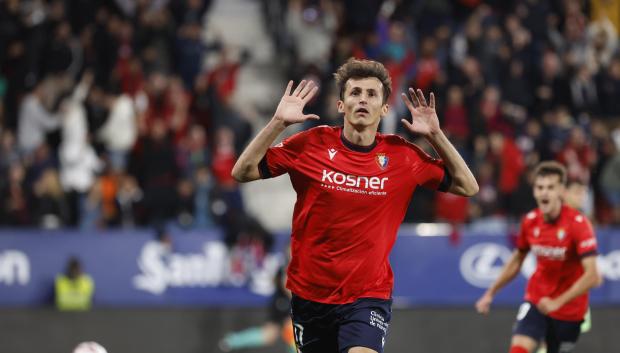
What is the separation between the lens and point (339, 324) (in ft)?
22.8

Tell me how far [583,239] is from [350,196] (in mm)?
2959

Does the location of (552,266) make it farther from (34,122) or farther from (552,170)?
(34,122)

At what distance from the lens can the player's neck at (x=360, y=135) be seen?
701 centimetres

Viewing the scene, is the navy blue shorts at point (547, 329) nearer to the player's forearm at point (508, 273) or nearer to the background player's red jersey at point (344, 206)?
the player's forearm at point (508, 273)

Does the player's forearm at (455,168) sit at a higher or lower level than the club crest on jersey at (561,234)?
higher

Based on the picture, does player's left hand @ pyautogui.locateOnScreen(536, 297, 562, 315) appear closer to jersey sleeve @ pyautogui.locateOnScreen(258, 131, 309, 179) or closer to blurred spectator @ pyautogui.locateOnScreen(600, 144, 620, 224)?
jersey sleeve @ pyautogui.locateOnScreen(258, 131, 309, 179)

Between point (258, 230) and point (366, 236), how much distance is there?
9.29 meters

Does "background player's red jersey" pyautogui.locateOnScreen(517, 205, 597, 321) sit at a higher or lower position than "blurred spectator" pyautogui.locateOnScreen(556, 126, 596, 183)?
lower

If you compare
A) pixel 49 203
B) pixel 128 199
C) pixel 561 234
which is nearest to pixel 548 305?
pixel 561 234

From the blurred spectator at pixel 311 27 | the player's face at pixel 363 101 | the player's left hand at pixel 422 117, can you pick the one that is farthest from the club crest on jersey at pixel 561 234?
the blurred spectator at pixel 311 27

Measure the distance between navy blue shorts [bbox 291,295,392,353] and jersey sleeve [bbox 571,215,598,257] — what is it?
105 inches

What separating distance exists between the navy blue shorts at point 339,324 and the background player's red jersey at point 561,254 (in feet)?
8.81

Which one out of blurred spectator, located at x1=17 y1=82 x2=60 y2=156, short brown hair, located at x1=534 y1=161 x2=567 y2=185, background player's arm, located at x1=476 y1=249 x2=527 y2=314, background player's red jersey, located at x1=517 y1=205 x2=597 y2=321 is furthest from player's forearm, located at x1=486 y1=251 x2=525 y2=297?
blurred spectator, located at x1=17 y1=82 x2=60 y2=156

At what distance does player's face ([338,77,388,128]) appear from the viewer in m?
6.89
